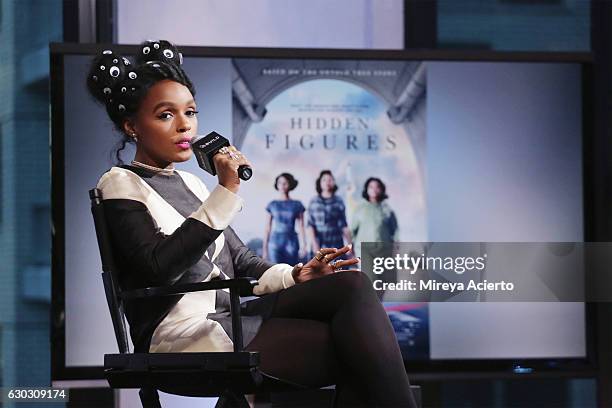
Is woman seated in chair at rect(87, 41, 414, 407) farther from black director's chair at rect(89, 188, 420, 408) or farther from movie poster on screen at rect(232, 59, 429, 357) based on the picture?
movie poster on screen at rect(232, 59, 429, 357)

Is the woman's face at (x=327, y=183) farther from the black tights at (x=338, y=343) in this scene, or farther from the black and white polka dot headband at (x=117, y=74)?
the black tights at (x=338, y=343)

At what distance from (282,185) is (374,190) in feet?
1.12

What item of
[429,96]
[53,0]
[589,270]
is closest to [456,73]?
[429,96]

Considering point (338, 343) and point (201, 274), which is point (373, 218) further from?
point (338, 343)

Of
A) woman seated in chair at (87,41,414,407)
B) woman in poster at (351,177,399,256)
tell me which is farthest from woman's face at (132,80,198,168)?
woman in poster at (351,177,399,256)

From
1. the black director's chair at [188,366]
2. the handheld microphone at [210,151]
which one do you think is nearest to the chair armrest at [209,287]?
the black director's chair at [188,366]

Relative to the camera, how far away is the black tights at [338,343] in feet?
6.56

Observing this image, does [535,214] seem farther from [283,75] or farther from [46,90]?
[46,90]

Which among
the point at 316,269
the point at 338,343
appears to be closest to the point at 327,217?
the point at 316,269

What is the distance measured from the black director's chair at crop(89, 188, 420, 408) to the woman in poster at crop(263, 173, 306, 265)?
151 centimetres

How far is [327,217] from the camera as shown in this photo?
3.70 m

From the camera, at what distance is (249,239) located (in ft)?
12.1

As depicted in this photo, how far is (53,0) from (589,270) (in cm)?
231

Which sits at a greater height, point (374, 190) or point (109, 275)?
point (374, 190)
